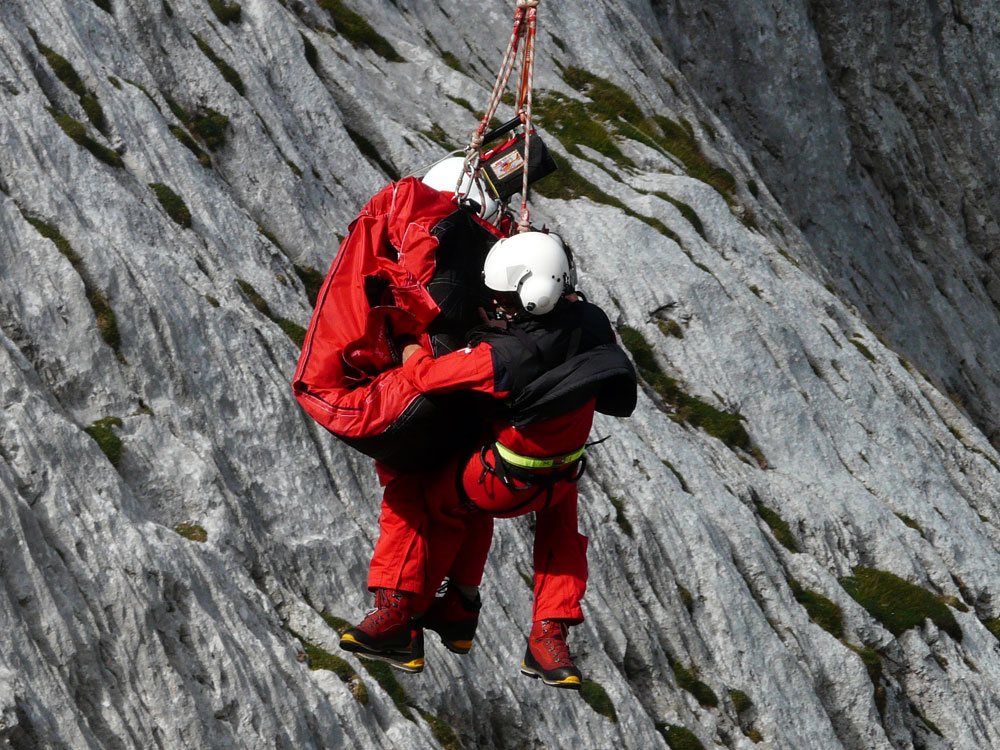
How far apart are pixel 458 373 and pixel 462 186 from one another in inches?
94.3

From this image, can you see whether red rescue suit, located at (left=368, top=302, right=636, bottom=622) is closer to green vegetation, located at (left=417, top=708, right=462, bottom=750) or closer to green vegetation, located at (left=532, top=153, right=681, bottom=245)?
green vegetation, located at (left=417, top=708, right=462, bottom=750)

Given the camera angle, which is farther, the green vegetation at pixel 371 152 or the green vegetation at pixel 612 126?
the green vegetation at pixel 612 126

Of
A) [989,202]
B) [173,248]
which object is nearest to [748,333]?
[173,248]

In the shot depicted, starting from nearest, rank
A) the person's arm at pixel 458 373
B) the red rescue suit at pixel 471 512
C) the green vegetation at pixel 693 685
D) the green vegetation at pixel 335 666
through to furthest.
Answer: the person's arm at pixel 458 373
the red rescue suit at pixel 471 512
the green vegetation at pixel 335 666
the green vegetation at pixel 693 685

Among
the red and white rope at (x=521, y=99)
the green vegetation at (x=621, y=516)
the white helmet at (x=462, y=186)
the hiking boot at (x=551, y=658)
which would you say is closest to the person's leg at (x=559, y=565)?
the hiking boot at (x=551, y=658)

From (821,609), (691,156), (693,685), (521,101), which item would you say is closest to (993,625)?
(821,609)

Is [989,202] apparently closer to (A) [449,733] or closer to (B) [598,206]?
(B) [598,206]

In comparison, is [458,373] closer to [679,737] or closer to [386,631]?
[386,631]

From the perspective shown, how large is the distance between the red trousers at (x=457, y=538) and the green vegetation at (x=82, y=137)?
14.6 m

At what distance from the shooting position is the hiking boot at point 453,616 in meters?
14.8

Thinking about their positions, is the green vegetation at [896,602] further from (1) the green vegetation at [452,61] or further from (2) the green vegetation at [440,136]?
(1) the green vegetation at [452,61]

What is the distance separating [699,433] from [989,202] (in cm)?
4066

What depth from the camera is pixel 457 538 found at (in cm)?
1400

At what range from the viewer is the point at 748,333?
3669 centimetres
